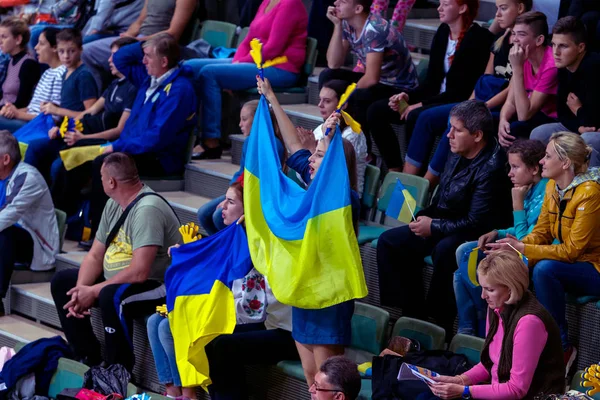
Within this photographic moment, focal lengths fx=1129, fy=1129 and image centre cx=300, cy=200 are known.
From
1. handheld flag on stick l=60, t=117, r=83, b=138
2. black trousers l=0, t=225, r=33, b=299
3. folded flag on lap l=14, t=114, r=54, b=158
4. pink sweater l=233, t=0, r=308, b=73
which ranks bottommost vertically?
black trousers l=0, t=225, r=33, b=299

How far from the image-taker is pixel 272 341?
5.67 m

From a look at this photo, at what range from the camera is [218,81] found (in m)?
8.07

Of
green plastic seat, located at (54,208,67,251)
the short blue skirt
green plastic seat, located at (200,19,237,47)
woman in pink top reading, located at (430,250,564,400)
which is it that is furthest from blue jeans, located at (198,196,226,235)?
woman in pink top reading, located at (430,250,564,400)

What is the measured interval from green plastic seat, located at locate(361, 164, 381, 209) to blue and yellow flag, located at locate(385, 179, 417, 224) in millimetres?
206

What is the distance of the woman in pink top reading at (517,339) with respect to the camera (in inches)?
180

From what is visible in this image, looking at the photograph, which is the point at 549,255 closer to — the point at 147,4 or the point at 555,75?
the point at 555,75

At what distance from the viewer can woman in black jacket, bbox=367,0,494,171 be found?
6984 mm

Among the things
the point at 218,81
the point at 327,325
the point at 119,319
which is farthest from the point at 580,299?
the point at 218,81

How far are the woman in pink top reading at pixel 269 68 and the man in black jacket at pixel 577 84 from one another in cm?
240

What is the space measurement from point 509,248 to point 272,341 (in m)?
1.26

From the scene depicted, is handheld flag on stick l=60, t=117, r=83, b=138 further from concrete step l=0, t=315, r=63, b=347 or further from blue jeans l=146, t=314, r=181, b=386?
blue jeans l=146, t=314, r=181, b=386

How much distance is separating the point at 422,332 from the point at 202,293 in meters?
1.17

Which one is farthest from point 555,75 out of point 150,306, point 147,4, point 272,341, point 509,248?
point 147,4

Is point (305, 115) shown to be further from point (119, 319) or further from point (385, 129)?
point (119, 319)
